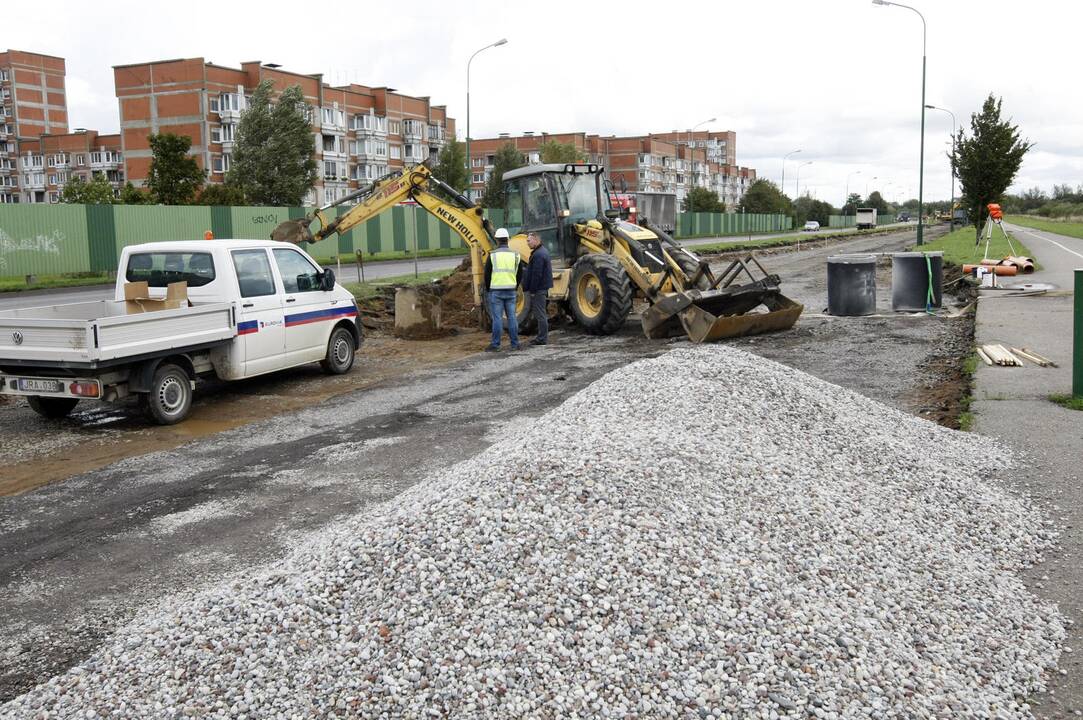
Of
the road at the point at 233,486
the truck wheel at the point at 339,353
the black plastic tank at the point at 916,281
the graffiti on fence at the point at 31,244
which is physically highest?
the graffiti on fence at the point at 31,244

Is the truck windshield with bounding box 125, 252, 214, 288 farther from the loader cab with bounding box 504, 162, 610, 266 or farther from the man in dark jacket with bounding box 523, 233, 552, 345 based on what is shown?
the loader cab with bounding box 504, 162, 610, 266

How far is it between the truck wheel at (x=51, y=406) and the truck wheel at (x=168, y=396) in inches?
42.6

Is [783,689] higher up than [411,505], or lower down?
lower down

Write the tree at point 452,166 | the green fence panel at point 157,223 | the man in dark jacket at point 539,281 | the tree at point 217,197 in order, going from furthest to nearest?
1. the tree at point 452,166
2. the tree at point 217,197
3. the green fence panel at point 157,223
4. the man in dark jacket at point 539,281

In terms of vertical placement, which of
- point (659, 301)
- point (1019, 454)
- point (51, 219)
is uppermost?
point (51, 219)

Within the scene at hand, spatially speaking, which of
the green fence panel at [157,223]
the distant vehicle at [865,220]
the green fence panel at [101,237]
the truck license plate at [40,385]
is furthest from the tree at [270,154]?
the distant vehicle at [865,220]

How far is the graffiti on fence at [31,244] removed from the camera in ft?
93.4

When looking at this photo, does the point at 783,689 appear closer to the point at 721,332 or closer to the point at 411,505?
the point at 411,505

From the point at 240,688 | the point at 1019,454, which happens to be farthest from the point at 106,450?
the point at 1019,454

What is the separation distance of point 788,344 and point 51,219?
24322mm

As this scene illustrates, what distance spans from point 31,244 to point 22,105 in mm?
101953

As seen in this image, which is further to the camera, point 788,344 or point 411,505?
point 788,344

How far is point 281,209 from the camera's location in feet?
131

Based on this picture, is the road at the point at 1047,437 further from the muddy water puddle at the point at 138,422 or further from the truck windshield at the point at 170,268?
the truck windshield at the point at 170,268
